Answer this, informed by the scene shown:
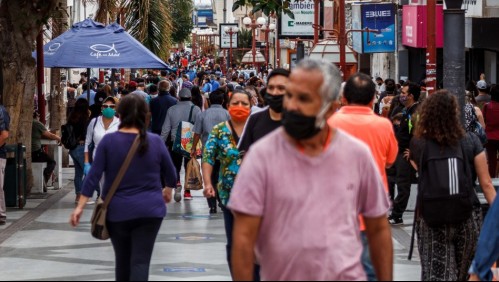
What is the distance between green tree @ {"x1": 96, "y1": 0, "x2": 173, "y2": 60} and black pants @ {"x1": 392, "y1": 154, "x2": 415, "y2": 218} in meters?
20.1

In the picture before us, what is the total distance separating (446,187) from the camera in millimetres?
8906

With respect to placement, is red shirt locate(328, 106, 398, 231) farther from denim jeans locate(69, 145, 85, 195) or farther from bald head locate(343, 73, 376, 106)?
denim jeans locate(69, 145, 85, 195)

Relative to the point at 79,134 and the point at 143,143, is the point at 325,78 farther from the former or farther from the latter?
the point at 79,134

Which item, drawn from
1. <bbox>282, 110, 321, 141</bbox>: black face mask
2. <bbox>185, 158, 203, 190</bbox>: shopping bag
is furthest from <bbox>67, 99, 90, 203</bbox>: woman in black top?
<bbox>282, 110, 321, 141</bbox>: black face mask

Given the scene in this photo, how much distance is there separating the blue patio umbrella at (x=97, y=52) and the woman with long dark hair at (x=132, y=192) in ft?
36.2

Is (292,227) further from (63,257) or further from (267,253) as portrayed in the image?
(63,257)

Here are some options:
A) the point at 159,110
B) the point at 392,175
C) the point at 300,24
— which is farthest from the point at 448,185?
the point at 300,24

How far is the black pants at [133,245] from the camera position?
8.57 m

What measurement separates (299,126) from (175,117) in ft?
48.2

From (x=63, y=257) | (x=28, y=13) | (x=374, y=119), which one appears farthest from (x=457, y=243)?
(x=28, y=13)

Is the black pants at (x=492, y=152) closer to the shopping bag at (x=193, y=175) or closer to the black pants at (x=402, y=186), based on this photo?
the black pants at (x=402, y=186)

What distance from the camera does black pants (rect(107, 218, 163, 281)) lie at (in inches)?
337

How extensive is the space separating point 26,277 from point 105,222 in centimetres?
341

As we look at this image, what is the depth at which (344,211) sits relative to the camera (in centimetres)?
515
